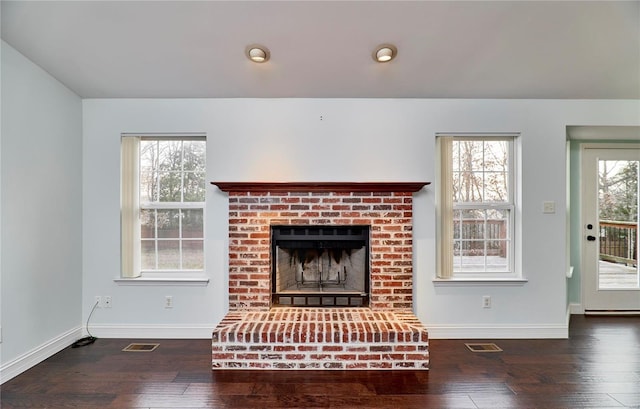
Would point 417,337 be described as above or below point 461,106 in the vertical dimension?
below

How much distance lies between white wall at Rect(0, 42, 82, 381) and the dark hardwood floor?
0.29 meters

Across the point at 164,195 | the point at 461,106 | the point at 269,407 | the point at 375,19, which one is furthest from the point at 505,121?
the point at 164,195

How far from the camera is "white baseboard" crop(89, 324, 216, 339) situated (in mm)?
3137

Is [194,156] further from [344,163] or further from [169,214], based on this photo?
[344,163]

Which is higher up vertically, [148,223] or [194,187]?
[194,187]

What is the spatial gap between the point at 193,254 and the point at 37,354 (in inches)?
54.2

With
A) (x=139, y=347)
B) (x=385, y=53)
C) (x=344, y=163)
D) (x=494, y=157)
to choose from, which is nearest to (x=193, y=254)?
(x=139, y=347)

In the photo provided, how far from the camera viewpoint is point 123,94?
311 centimetres

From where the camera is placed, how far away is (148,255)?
3.33 meters

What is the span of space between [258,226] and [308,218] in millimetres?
473

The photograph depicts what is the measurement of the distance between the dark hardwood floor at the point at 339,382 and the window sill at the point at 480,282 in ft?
1.86

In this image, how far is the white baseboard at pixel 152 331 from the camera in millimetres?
3137

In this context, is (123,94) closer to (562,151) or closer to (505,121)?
(505,121)

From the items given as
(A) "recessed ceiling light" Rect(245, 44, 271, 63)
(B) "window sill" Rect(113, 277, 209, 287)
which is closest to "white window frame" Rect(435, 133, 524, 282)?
(A) "recessed ceiling light" Rect(245, 44, 271, 63)
